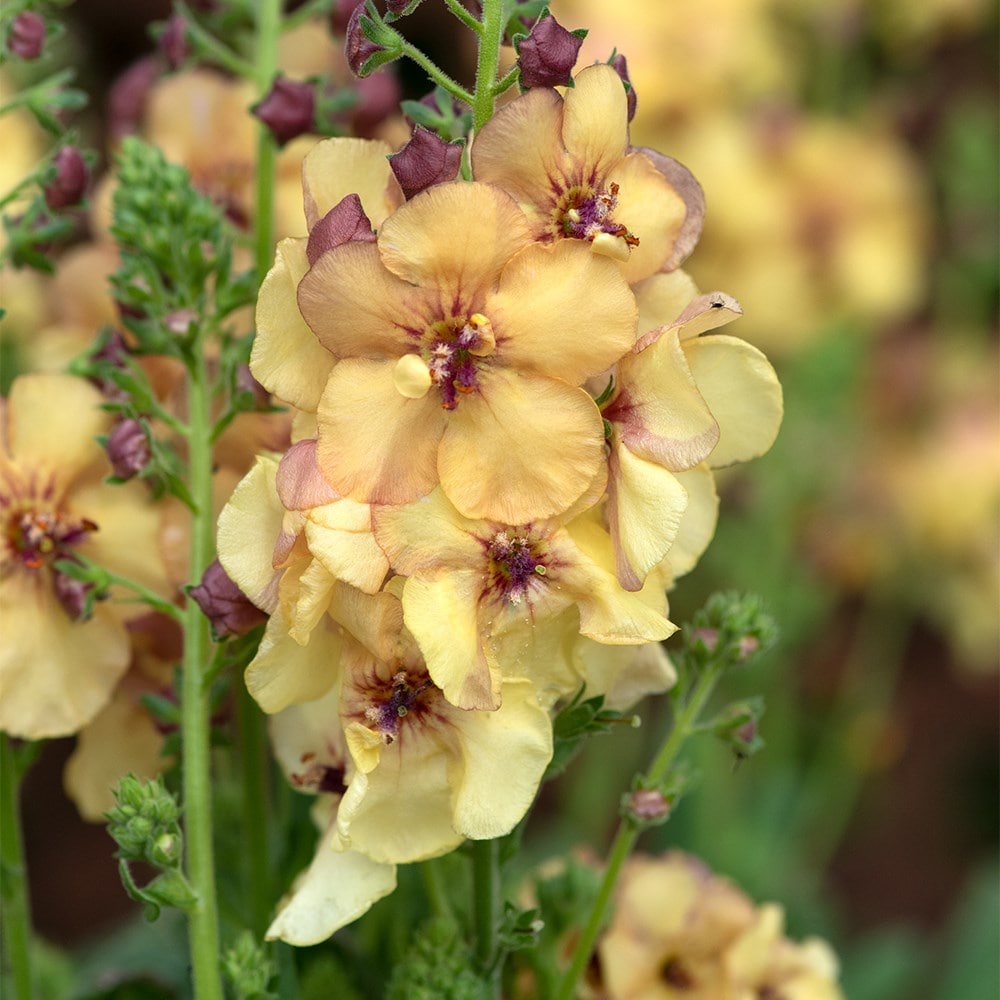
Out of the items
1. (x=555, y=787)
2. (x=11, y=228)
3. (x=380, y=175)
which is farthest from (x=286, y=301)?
(x=555, y=787)

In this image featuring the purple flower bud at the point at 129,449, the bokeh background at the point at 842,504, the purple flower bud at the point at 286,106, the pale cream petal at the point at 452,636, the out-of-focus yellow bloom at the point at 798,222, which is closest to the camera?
the pale cream petal at the point at 452,636

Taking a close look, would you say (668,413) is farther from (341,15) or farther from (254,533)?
(341,15)

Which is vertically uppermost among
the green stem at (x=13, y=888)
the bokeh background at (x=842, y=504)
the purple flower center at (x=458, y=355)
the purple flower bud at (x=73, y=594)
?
the purple flower center at (x=458, y=355)

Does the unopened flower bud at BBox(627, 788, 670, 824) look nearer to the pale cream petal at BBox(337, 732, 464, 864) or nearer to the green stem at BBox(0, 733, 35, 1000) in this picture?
the pale cream petal at BBox(337, 732, 464, 864)

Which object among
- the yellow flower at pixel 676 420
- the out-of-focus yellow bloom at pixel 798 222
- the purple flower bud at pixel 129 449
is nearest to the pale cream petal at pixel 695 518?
the yellow flower at pixel 676 420

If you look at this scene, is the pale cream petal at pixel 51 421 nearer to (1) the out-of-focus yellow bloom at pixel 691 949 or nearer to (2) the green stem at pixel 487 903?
(2) the green stem at pixel 487 903

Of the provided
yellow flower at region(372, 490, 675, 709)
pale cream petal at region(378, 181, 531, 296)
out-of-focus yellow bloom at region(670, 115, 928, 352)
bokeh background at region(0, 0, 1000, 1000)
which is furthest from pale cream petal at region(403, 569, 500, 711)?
out-of-focus yellow bloom at region(670, 115, 928, 352)

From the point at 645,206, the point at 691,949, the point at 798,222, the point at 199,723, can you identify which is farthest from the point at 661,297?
the point at 798,222
